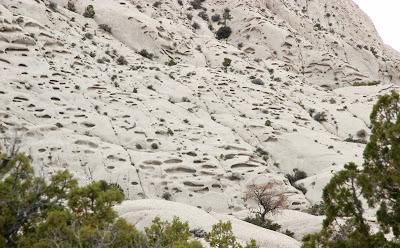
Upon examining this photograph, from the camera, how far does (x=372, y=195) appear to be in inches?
563

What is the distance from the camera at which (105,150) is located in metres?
35.7

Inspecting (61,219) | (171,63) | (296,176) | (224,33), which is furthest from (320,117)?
(61,219)

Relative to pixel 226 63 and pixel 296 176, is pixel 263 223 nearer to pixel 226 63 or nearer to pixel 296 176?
pixel 296 176

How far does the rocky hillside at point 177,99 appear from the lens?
34875mm

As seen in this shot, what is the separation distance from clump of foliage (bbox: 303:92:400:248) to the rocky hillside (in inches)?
528

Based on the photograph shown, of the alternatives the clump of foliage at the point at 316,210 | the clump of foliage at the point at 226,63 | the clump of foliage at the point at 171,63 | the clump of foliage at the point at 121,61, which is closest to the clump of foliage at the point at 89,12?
the clump of foliage at the point at 121,61

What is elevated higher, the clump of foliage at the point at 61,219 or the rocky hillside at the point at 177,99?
the clump of foliage at the point at 61,219

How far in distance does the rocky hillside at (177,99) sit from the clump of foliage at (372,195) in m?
13.4

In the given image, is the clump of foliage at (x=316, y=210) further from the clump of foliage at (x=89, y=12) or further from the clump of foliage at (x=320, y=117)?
the clump of foliage at (x=89, y=12)

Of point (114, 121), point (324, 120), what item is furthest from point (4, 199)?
point (324, 120)

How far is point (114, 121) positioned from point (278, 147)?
49.7 feet

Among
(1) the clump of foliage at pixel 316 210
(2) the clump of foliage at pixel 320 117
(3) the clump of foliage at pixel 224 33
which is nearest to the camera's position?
(1) the clump of foliage at pixel 316 210

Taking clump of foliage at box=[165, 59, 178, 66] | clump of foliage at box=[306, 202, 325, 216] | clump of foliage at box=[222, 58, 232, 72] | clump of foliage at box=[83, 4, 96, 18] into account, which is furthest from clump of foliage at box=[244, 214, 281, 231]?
clump of foliage at box=[83, 4, 96, 18]

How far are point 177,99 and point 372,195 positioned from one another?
1345 inches
